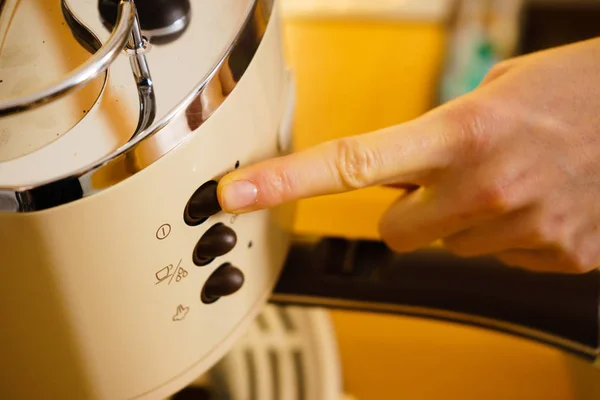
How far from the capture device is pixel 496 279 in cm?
37

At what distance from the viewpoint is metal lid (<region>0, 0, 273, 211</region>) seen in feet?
0.71

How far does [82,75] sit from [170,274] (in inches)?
3.7

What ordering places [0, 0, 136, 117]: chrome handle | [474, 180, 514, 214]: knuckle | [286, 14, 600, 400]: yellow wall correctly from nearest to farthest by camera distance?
[0, 0, 136, 117]: chrome handle, [474, 180, 514, 214]: knuckle, [286, 14, 600, 400]: yellow wall

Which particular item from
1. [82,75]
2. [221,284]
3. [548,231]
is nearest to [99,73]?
[82,75]

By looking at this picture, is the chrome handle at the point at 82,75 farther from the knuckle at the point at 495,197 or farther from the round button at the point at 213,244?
the knuckle at the point at 495,197

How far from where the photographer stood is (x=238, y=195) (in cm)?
26

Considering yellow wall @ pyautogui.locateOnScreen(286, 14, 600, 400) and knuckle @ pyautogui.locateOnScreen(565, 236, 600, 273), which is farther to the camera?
yellow wall @ pyautogui.locateOnScreen(286, 14, 600, 400)

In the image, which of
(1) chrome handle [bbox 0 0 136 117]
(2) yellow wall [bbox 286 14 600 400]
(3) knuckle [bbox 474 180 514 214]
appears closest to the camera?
(1) chrome handle [bbox 0 0 136 117]

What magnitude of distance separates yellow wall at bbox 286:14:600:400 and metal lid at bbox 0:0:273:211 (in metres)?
0.20

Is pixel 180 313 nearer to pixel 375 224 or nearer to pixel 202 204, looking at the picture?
pixel 202 204

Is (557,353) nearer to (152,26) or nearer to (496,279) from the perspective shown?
(496,279)

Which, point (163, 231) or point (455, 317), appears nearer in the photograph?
point (163, 231)

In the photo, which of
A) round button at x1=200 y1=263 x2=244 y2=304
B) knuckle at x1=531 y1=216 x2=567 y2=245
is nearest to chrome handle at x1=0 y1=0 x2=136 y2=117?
round button at x1=200 y1=263 x2=244 y2=304

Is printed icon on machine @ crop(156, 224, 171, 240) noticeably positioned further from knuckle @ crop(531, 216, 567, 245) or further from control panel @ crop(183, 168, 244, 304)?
knuckle @ crop(531, 216, 567, 245)
